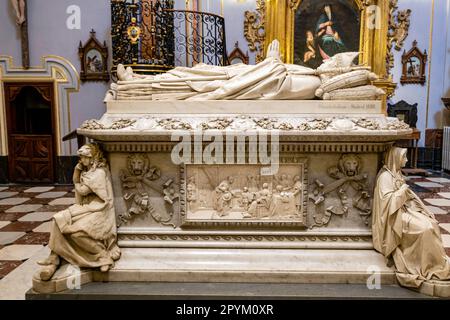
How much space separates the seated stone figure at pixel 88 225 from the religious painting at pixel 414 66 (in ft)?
20.4

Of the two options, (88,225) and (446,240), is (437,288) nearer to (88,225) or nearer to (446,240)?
(446,240)

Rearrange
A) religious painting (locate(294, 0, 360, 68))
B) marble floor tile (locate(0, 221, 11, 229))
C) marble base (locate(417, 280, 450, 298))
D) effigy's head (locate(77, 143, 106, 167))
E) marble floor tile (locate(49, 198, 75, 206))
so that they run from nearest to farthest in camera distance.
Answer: marble base (locate(417, 280, 450, 298)) < effigy's head (locate(77, 143, 106, 167)) < marble floor tile (locate(0, 221, 11, 229)) < marble floor tile (locate(49, 198, 75, 206)) < religious painting (locate(294, 0, 360, 68))

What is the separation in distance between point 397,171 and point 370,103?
480mm

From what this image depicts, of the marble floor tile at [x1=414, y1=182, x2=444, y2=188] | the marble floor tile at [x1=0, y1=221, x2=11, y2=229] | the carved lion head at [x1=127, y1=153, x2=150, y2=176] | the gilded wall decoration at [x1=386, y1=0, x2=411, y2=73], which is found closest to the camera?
the carved lion head at [x1=127, y1=153, x2=150, y2=176]

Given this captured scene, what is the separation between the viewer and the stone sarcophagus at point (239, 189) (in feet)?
8.38

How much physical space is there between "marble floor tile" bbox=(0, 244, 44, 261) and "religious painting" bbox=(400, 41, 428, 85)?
643 centimetres

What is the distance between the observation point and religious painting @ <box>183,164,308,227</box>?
8.75 ft

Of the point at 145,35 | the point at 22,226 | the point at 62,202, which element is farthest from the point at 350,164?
the point at 145,35

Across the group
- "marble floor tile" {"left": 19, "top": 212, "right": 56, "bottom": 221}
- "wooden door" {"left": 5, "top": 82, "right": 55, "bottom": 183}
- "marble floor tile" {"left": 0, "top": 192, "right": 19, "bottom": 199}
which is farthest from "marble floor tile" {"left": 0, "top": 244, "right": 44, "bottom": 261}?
"wooden door" {"left": 5, "top": 82, "right": 55, "bottom": 183}

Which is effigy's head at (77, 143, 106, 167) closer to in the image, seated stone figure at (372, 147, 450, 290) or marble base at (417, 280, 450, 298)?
seated stone figure at (372, 147, 450, 290)

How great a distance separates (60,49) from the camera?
6.51 m
